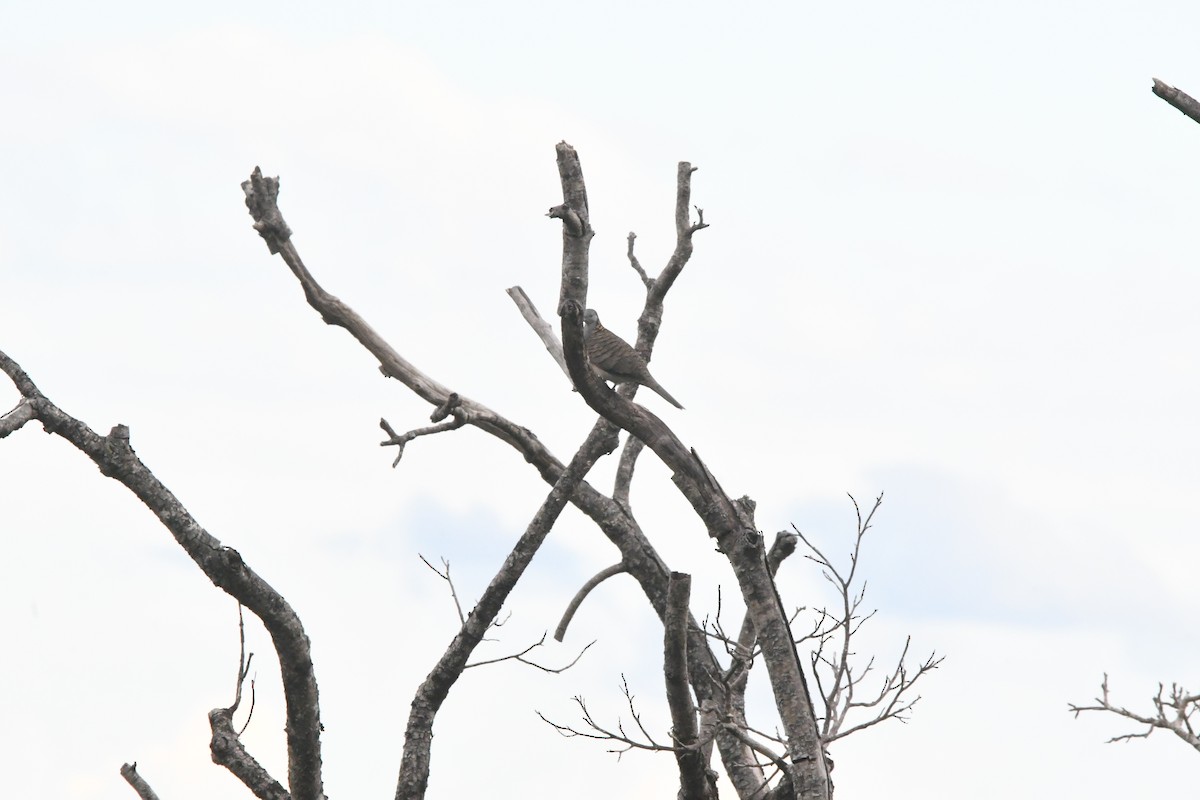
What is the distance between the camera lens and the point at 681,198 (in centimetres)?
1372

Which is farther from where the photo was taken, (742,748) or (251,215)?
(742,748)

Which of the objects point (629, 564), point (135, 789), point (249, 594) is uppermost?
point (629, 564)

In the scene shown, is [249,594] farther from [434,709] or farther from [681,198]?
[681,198]

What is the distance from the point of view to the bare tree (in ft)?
24.4

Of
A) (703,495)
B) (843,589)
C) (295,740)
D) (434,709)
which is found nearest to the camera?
(295,740)

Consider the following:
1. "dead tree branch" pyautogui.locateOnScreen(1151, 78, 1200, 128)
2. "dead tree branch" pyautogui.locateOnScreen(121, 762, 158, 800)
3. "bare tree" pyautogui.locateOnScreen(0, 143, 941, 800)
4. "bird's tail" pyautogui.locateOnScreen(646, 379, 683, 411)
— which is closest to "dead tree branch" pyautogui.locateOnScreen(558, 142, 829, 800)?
"bare tree" pyautogui.locateOnScreen(0, 143, 941, 800)

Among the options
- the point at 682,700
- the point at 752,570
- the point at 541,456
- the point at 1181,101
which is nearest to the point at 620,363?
the point at 541,456

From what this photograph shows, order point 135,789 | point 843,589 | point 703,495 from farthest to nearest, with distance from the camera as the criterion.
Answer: point 843,589 < point 135,789 < point 703,495

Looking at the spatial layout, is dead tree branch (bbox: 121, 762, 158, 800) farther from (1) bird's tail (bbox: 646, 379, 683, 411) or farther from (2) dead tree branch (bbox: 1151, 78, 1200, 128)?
(2) dead tree branch (bbox: 1151, 78, 1200, 128)

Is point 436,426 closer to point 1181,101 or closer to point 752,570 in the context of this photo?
point 752,570

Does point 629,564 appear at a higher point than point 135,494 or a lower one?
higher

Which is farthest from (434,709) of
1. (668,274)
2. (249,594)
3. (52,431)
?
(668,274)

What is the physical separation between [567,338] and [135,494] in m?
2.91

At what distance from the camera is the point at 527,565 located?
1109 cm
